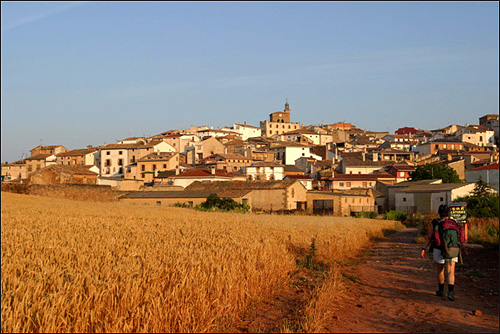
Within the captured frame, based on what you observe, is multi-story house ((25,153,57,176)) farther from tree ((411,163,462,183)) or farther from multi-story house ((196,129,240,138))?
tree ((411,163,462,183))

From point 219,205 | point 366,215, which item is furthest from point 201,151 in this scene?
point 366,215

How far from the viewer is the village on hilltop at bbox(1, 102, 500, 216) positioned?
5531 centimetres

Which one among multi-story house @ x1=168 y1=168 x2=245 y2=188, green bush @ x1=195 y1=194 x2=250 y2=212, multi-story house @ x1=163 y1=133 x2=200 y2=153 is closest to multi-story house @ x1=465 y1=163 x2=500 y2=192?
green bush @ x1=195 y1=194 x2=250 y2=212

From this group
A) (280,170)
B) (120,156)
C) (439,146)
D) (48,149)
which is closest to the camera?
(280,170)

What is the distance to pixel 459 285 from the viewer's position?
12086 millimetres

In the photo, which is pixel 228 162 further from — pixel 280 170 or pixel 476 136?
pixel 476 136

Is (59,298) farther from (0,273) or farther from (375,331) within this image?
(375,331)

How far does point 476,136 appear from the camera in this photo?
4707 inches

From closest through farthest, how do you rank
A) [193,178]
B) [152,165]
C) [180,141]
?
[193,178] < [152,165] < [180,141]

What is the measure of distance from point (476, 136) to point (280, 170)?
64.7 metres

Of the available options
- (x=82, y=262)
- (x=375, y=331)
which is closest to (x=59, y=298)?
(x=82, y=262)

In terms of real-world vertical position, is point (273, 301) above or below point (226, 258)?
below

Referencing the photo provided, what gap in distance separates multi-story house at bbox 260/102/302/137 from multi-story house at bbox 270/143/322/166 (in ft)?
155

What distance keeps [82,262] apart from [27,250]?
2087 millimetres
